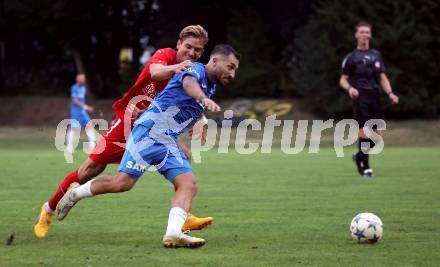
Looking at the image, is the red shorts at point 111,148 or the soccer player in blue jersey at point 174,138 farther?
the red shorts at point 111,148

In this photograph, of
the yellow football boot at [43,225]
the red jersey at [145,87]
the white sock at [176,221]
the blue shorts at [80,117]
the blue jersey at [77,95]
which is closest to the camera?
the white sock at [176,221]

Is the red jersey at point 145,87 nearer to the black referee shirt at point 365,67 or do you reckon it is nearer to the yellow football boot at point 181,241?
the yellow football boot at point 181,241

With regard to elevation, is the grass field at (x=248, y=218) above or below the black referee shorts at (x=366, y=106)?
below

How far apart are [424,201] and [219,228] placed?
392 cm

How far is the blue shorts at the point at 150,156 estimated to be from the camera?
9.05 meters

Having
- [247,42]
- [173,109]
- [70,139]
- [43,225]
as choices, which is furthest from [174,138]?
[247,42]

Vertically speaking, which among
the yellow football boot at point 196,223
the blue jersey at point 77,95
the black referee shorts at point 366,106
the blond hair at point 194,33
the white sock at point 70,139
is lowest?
the yellow football boot at point 196,223

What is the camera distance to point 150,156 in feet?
29.7

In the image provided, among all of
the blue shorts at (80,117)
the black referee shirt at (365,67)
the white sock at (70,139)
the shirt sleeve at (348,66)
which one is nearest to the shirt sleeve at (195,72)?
the black referee shirt at (365,67)

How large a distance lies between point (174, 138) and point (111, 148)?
3.64 feet

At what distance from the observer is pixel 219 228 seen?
10.4 meters

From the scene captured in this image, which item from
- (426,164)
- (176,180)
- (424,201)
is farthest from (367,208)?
(426,164)

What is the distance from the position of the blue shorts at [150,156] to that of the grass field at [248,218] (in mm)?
689

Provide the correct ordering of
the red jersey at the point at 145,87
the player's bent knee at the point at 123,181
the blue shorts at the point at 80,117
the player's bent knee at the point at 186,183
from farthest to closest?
the blue shorts at the point at 80,117, the red jersey at the point at 145,87, the player's bent knee at the point at 123,181, the player's bent knee at the point at 186,183
